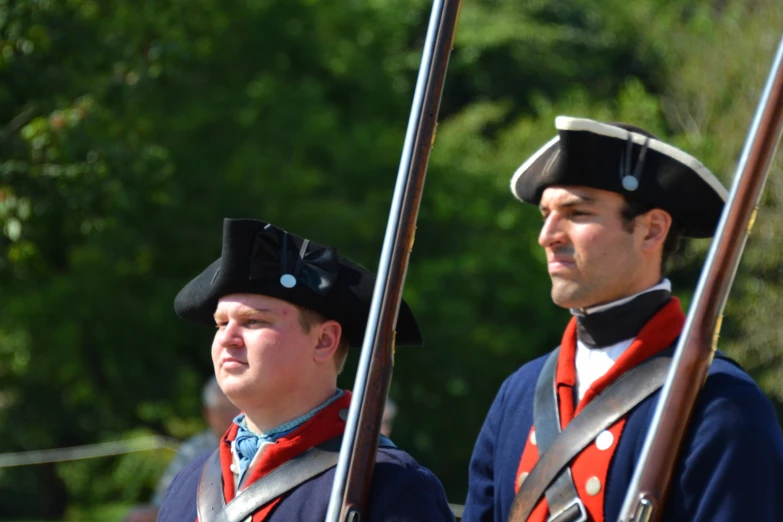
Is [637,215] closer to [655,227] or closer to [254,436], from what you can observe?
[655,227]

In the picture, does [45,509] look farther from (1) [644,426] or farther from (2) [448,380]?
(1) [644,426]

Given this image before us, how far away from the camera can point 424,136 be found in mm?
2926

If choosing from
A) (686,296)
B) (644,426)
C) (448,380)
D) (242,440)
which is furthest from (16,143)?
(686,296)

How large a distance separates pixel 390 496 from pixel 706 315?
793 mm

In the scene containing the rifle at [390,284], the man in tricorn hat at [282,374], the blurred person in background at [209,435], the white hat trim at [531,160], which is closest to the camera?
the rifle at [390,284]

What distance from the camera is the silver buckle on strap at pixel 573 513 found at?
3180mm

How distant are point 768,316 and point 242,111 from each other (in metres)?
8.33

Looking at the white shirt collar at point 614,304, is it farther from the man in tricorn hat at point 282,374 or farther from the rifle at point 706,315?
the rifle at point 706,315

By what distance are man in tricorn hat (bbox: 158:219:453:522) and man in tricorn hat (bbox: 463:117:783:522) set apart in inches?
15.0

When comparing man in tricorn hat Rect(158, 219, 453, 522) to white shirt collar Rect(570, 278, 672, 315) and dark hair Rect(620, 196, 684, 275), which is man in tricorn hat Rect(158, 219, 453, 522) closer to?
white shirt collar Rect(570, 278, 672, 315)

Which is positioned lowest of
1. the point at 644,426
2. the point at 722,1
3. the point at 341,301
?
the point at 644,426

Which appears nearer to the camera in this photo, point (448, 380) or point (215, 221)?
point (215, 221)

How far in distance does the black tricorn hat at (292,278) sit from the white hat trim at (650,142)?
650 mm

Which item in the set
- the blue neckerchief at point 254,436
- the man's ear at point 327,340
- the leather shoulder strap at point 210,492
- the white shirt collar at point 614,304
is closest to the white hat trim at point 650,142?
the white shirt collar at point 614,304
